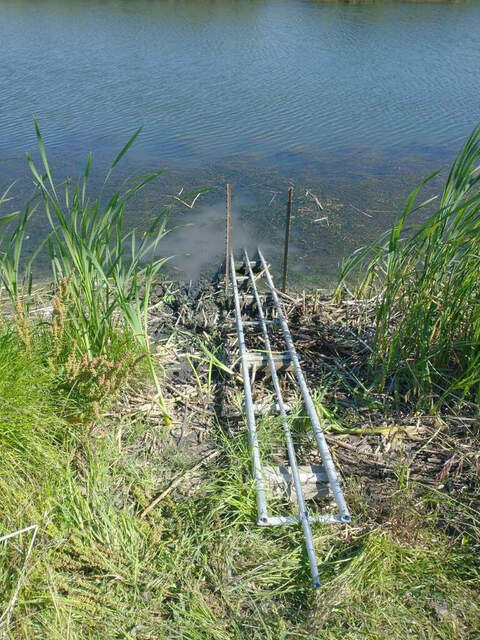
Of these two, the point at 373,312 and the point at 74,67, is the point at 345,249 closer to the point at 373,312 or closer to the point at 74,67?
the point at 373,312

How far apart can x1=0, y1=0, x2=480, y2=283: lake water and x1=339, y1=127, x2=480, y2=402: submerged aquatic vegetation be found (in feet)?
5.67

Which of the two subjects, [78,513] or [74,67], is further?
[74,67]

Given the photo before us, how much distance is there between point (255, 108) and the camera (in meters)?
8.40

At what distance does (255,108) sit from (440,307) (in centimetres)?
639

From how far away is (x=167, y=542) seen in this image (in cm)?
212

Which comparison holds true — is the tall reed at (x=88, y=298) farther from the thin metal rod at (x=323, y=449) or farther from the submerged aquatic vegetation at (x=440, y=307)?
the submerged aquatic vegetation at (x=440, y=307)

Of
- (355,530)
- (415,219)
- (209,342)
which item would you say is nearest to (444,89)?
(415,219)

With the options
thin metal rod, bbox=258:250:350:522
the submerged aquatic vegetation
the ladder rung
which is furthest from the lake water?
thin metal rod, bbox=258:250:350:522

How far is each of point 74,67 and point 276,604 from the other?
10402 mm

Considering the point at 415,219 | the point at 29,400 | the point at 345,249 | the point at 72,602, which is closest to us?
the point at 72,602

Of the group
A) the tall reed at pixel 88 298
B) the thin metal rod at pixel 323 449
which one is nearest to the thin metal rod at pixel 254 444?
the thin metal rod at pixel 323 449

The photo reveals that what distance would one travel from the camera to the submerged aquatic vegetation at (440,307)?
2.66m

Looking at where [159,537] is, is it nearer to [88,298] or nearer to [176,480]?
[176,480]

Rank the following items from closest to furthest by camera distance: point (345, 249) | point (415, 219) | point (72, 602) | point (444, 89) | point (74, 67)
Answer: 1. point (72, 602)
2. point (345, 249)
3. point (415, 219)
4. point (444, 89)
5. point (74, 67)
